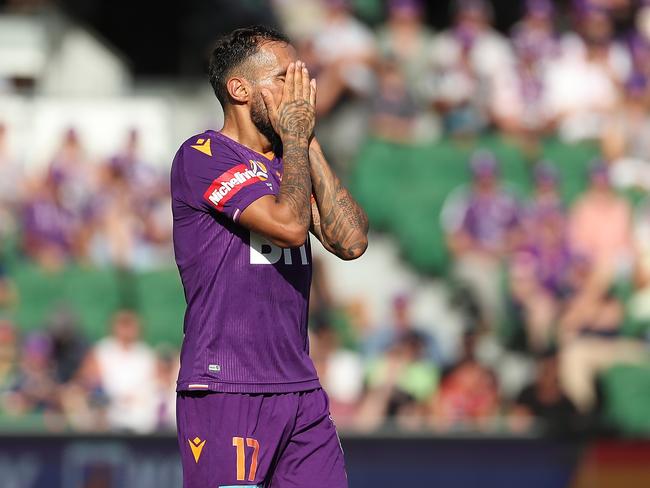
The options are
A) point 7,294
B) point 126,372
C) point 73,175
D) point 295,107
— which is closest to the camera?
point 295,107

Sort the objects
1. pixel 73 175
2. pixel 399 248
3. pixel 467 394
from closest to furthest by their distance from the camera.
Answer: pixel 467 394, pixel 399 248, pixel 73 175

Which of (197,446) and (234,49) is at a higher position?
(234,49)

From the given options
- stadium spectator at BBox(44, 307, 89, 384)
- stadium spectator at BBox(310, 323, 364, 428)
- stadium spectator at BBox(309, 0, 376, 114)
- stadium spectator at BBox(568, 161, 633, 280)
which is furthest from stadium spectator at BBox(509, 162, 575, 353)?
stadium spectator at BBox(44, 307, 89, 384)

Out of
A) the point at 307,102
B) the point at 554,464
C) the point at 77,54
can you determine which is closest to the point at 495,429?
the point at 554,464

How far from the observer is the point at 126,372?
949 centimetres

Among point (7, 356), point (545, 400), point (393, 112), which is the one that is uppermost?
point (393, 112)

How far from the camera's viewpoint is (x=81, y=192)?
37.8 feet

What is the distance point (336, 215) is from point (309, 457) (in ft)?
2.72

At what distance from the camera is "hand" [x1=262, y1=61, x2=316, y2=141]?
161 inches

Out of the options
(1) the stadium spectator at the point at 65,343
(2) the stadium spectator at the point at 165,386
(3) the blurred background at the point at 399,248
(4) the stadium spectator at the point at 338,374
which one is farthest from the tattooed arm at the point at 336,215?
(1) the stadium spectator at the point at 65,343

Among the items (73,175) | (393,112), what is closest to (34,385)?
(73,175)

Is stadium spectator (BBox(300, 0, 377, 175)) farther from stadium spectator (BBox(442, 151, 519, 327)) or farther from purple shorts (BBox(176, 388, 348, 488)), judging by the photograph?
purple shorts (BBox(176, 388, 348, 488))

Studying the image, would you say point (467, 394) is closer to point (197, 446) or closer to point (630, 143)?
point (630, 143)

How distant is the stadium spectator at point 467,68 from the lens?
12062mm
